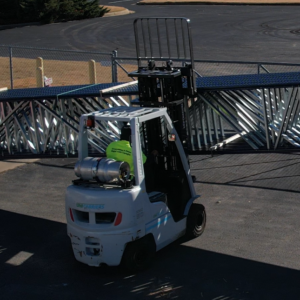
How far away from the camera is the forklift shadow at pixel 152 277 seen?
24.8 feet

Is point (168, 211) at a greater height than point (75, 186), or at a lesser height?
lesser

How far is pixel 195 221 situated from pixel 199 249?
17.8 inches

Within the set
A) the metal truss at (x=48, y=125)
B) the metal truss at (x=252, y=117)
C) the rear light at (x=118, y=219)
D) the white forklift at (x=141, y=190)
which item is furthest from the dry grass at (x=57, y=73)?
the rear light at (x=118, y=219)

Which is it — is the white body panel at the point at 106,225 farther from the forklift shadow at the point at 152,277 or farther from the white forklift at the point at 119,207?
the forklift shadow at the point at 152,277

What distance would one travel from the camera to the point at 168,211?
28.2ft

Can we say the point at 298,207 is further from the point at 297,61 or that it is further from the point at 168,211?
the point at 297,61

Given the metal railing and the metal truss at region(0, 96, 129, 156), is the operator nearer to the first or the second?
the metal truss at region(0, 96, 129, 156)

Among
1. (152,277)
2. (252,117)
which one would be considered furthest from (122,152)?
(252,117)

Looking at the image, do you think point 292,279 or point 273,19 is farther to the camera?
point 273,19

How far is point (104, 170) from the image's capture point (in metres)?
7.83

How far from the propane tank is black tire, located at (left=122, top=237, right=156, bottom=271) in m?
0.90

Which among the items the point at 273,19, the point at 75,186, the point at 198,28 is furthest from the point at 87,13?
the point at 75,186

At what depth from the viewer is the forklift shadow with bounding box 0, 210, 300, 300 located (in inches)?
298

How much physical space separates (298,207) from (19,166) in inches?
248
